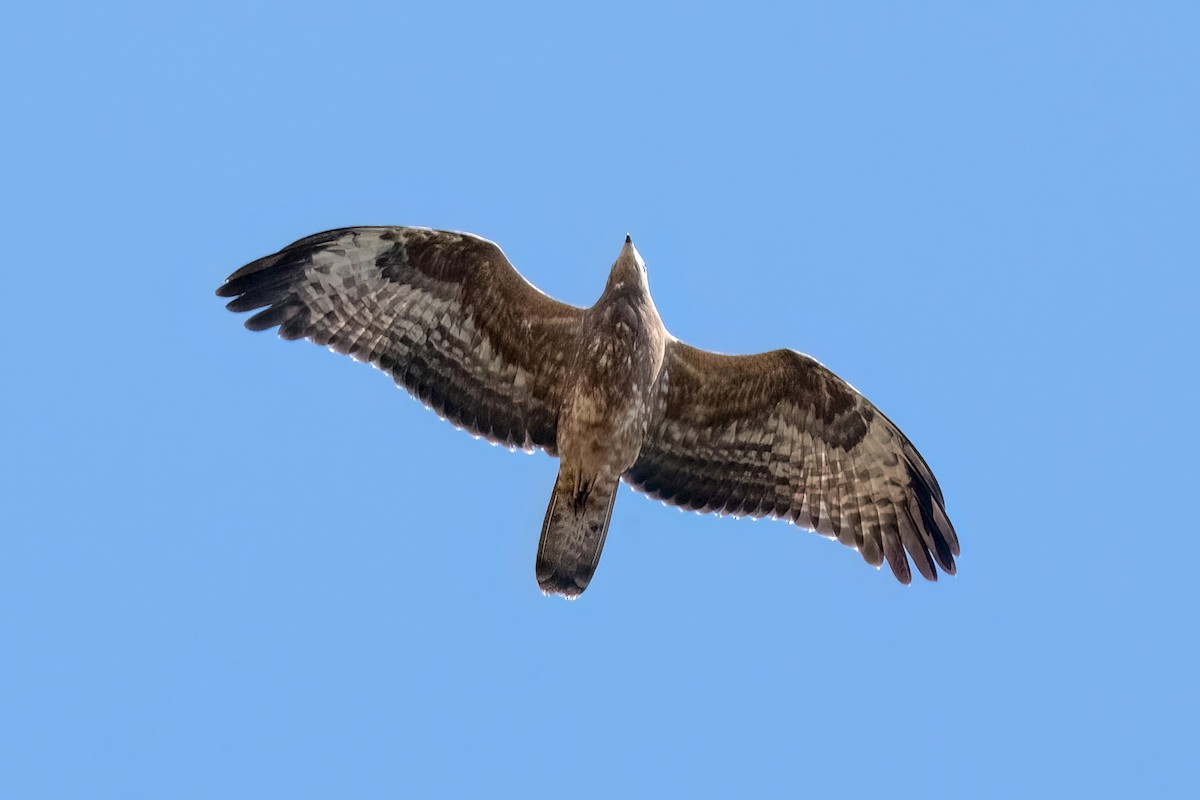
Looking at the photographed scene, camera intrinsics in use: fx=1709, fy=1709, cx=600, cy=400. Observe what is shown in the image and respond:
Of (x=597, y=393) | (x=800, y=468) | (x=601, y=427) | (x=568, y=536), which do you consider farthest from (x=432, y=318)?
(x=800, y=468)

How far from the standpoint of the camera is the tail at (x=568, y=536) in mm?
12328

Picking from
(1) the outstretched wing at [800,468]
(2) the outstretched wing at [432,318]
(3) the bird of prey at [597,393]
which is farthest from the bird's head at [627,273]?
(1) the outstretched wing at [800,468]

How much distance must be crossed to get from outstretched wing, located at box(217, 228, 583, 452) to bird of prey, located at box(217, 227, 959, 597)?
0.01 m

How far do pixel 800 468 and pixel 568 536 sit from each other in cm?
191

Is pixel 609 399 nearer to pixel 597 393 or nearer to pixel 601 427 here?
pixel 597 393

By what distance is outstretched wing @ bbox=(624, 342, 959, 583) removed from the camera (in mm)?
12781

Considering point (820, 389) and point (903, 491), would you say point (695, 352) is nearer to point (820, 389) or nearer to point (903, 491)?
point (820, 389)

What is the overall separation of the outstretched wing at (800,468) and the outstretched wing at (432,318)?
0.96 meters

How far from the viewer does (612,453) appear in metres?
12.3

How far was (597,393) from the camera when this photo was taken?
1212cm

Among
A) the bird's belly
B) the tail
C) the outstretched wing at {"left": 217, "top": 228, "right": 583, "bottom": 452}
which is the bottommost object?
the tail

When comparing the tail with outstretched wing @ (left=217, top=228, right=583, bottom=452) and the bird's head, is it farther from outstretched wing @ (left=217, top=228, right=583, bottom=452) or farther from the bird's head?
the bird's head

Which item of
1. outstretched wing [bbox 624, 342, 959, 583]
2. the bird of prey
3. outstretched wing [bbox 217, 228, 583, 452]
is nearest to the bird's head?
the bird of prey

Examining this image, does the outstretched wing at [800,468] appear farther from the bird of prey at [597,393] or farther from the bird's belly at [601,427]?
the bird's belly at [601,427]
